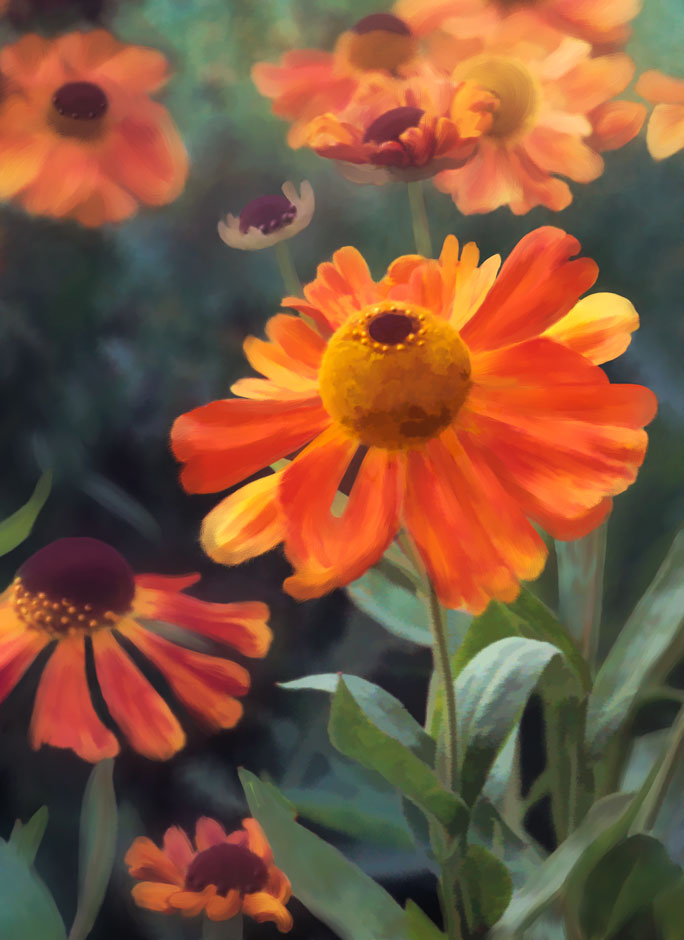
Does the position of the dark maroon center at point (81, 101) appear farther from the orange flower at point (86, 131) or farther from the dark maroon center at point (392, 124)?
the dark maroon center at point (392, 124)

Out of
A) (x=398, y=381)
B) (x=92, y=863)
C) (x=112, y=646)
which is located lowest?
(x=92, y=863)

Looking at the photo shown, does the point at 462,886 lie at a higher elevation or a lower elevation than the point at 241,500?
lower

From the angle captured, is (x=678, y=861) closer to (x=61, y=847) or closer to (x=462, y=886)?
(x=462, y=886)

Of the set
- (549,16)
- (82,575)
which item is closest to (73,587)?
(82,575)

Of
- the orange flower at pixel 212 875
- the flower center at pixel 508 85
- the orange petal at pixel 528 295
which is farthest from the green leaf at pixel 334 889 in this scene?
the flower center at pixel 508 85

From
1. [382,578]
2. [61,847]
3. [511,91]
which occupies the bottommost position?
[61,847]

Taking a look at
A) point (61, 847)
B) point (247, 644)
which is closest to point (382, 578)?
point (247, 644)

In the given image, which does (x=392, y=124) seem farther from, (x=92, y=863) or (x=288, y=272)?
Result: (x=92, y=863)
